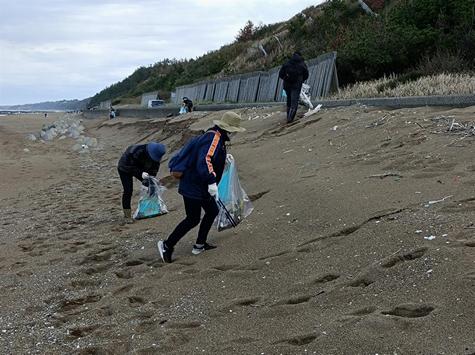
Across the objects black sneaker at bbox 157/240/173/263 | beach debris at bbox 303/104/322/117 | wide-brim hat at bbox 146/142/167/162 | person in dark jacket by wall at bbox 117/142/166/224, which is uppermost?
beach debris at bbox 303/104/322/117

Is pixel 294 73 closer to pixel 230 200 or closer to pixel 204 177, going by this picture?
pixel 230 200

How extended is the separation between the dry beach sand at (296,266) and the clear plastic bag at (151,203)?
180 millimetres

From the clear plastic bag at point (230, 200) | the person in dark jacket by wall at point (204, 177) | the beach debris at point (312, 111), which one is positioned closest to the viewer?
the person in dark jacket by wall at point (204, 177)

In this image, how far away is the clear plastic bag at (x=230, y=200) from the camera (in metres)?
6.68

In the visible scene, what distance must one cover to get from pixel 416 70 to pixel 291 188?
955cm

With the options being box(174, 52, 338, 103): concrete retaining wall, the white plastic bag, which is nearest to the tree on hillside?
box(174, 52, 338, 103): concrete retaining wall

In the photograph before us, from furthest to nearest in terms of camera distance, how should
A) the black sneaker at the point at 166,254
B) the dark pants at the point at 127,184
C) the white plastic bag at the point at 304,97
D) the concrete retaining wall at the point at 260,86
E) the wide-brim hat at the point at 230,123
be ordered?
the concrete retaining wall at the point at 260,86 < the white plastic bag at the point at 304,97 < the dark pants at the point at 127,184 < the black sneaker at the point at 166,254 < the wide-brim hat at the point at 230,123

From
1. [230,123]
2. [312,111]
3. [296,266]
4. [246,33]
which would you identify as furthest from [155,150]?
[246,33]

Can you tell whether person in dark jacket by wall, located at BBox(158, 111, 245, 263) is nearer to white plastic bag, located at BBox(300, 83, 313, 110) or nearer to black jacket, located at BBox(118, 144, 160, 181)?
black jacket, located at BBox(118, 144, 160, 181)

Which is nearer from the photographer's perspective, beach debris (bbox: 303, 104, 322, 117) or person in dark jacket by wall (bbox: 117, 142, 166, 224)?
person in dark jacket by wall (bbox: 117, 142, 166, 224)

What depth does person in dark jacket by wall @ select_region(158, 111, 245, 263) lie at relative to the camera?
587 centimetres

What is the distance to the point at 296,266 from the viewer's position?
16.9ft

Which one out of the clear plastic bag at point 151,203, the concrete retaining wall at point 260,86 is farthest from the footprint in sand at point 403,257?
the concrete retaining wall at point 260,86

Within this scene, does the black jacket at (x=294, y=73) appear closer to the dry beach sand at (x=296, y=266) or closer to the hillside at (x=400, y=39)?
the hillside at (x=400, y=39)
